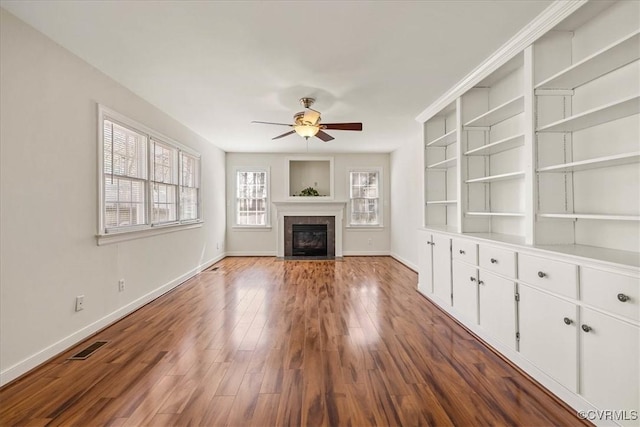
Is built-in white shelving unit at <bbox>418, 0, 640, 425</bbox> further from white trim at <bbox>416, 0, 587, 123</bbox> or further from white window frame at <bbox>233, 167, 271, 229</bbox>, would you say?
white window frame at <bbox>233, 167, 271, 229</bbox>

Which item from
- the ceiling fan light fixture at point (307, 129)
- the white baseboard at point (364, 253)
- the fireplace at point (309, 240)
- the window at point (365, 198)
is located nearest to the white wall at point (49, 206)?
the ceiling fan light fixture at point (307, 129)

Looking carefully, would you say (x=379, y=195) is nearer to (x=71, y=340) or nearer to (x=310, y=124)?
(x=310, y=124)

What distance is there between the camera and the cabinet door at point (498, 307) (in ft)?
7.64

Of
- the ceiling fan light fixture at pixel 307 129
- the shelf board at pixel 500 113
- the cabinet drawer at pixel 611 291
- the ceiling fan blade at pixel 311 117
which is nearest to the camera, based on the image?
the cabinet drawer at pixel 611 291

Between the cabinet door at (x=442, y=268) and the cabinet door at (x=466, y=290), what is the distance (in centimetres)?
15

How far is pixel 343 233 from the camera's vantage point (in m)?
7.48

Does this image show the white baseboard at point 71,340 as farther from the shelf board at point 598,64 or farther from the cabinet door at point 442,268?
the shelf board at point 598,64

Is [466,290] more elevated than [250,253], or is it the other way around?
[466,290]

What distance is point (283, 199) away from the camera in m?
7.49

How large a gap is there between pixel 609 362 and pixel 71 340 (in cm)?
392

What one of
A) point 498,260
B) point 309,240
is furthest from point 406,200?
point 498,260

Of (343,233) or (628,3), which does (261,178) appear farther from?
(628,3)

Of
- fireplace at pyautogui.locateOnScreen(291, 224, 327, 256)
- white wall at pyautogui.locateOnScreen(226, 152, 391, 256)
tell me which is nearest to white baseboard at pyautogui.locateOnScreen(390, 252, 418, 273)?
white wall at pyautogui.locateOnScreen(226, 152, 391, 256)

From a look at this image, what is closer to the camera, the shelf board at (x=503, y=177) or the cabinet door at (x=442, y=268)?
the shelf board at (x=503, y=177)
